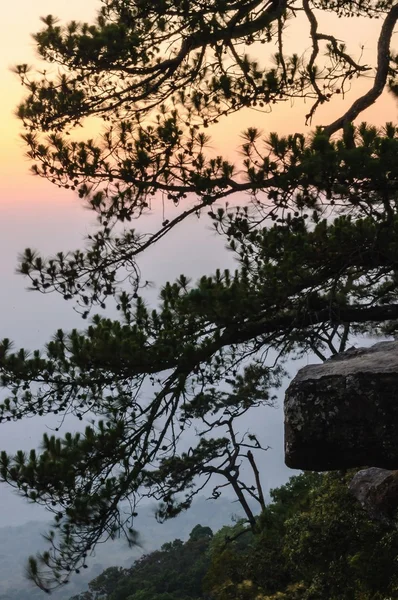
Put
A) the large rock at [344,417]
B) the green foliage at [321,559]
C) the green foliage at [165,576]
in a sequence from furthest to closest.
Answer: the green foliage at [165,576] → the green foliage at [321,559] → the large rock at [344,417]

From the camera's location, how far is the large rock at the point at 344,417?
6.11m

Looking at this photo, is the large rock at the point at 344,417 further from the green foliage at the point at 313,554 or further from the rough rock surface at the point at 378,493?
the green foliage at the point at 313,554

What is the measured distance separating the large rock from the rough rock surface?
2232 millimetres

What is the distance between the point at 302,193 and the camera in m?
6.83

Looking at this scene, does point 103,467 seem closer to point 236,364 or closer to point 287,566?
point 236,364

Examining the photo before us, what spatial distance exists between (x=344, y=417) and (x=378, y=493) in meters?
2.84

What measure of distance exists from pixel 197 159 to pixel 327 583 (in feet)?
18.1

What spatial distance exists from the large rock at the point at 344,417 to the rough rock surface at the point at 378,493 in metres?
2.23

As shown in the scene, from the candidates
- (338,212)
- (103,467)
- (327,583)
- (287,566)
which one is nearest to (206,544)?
(287,566)

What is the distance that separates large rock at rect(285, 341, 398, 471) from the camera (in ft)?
20.0

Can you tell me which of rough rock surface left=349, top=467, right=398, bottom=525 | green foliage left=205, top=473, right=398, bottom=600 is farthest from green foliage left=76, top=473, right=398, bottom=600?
rough rock surface left=349, top=467, right=398, bottom=525

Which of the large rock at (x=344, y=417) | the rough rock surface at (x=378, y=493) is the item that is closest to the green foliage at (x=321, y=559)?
the rough rock surface at (x=378, y=493)

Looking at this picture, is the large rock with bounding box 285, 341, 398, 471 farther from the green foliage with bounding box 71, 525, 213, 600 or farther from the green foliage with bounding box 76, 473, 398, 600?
the green foliage with bounding box 71, 525, 213, 600

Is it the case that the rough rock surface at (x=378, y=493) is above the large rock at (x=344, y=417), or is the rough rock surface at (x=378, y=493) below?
below
